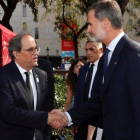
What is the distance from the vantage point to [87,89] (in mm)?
4727

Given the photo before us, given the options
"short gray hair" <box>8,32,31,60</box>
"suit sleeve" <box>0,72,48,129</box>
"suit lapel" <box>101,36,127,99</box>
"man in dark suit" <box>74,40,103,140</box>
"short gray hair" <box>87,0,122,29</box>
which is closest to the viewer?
"suit lapel" <box>101,36,127,99</box>

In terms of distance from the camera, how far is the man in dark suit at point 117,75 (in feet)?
9.11

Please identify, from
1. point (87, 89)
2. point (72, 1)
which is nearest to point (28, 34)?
point (87, 89)

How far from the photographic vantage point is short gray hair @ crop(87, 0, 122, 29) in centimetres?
312

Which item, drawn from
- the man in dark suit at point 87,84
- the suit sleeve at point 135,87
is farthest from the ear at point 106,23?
the man in dark suit at point 87,84

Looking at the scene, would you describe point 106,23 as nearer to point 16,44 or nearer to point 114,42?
point 114,42

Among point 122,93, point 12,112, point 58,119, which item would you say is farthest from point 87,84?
point 122,93

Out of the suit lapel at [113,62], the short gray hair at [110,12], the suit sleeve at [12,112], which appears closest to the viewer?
the suit lapel at [113,62]

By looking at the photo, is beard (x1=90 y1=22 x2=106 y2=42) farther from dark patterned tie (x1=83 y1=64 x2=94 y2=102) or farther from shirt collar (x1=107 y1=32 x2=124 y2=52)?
dark patterned tie (x1=83 y1=64 x2=94 y2=102)

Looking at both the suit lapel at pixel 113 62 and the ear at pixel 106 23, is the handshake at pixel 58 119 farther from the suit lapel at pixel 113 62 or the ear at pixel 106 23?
the ear at pixel 106 23

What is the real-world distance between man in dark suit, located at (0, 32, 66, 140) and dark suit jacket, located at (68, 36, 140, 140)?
80 cm

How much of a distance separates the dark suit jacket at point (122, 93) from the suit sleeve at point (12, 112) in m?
0.77

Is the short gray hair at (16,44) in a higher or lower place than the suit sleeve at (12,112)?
higher

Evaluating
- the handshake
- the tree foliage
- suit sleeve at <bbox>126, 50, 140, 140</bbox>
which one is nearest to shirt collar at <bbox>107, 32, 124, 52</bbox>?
suit sleeve at <bbox>126, 50, 140, 140</bbox>
